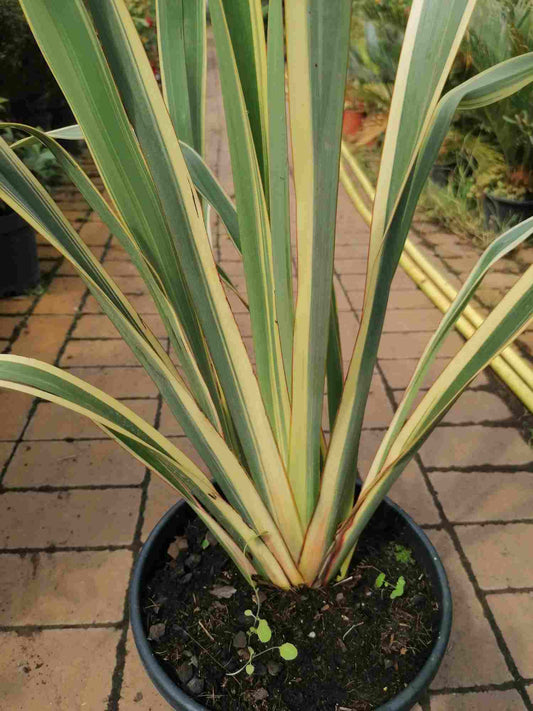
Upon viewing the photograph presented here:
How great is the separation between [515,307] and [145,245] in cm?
46

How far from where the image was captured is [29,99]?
3557mm

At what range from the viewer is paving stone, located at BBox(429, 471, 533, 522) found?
1562mm

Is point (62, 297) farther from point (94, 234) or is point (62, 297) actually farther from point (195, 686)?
point (195, 686)

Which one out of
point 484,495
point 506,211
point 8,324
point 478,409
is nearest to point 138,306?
point 8,324

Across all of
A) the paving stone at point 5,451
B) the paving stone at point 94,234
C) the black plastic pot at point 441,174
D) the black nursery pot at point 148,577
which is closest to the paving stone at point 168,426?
the paving stone at point 5,451

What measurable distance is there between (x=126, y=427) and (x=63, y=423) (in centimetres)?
114

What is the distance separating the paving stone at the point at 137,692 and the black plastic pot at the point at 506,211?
253 centimetres

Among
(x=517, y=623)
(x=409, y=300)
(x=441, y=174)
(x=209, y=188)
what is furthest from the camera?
(x=441, y=174)

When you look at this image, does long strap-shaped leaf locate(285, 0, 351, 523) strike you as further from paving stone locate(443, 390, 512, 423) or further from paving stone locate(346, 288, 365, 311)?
paving stone locate(346, 288, 365, 311)

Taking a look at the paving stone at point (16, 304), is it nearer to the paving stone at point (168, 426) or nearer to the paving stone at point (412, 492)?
the paving stone at point (168, 426)

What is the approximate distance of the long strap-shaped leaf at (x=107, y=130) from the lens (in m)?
0.56

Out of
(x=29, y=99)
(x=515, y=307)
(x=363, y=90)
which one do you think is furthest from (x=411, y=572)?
(x=363, y=90)

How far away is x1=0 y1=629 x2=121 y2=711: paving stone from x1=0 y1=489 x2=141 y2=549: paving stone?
24 centimetres

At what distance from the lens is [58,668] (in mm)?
1207
